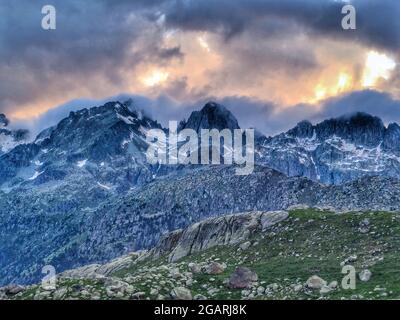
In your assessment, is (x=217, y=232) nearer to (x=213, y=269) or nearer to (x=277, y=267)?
(x=277, y=267)

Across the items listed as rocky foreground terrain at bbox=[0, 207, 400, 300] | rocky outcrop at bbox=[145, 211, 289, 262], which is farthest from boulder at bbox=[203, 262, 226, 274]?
rocky outcrop at bbox=[145, 211, 289, 262]

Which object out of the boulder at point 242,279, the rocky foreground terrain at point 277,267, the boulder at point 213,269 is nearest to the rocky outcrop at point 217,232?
the rocky foreground terrain at point 277,267

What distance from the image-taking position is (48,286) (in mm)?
53094

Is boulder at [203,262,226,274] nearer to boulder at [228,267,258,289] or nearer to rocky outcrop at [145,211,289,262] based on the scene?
boulder at [228,267,258,289]

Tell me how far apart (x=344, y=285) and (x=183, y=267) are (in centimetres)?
2092

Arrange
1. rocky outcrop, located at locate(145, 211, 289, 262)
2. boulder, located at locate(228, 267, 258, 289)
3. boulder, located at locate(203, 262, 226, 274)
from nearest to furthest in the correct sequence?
boulder, located at locate(228, 267, 258, 289) < boulder, located at locate(203, 262, 226, 274) < rocky outcrop, located at locate(145, 211, 289, 262)

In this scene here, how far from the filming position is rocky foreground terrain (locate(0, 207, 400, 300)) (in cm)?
4978

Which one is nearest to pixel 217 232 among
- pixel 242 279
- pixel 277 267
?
pixel 277 267

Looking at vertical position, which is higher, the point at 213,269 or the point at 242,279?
the point at 213,269

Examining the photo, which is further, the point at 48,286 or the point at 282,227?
→ the point at 282,227

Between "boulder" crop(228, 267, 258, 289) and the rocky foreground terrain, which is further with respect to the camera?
"boulder" crop(228, 267, 258, 289)

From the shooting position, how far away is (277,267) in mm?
62312
